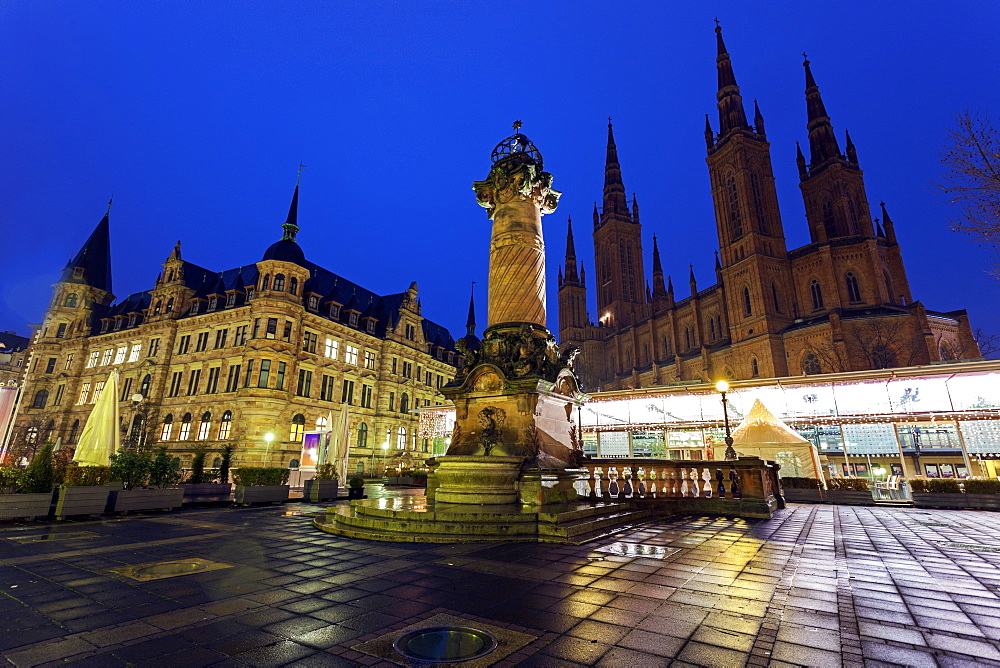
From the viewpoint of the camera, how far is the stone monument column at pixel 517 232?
11.3 m

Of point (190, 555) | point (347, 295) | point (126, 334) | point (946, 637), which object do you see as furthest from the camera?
point (347, 295)

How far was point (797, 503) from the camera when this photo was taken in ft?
57.8

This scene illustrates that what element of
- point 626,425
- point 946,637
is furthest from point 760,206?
point 946,637

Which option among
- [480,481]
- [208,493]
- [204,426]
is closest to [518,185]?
[480,481]

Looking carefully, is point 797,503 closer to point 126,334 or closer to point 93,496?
point 93,496

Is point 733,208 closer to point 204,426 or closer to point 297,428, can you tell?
point 297,428

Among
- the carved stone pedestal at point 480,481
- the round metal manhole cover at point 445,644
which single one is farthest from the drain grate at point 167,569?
the carved stone pedestal at point 480,481

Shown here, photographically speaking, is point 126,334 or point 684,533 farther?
point 126,334

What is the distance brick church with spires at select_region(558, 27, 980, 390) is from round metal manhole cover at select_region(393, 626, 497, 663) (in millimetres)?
49001

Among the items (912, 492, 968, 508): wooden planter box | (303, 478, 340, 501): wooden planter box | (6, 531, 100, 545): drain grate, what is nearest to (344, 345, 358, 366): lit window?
(303, 478, 340, 501): wooden planter box

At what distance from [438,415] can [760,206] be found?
160 ft

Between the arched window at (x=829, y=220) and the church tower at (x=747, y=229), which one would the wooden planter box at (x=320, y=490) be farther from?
the arched window at (x=829, y=220)

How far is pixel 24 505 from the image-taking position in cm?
1017

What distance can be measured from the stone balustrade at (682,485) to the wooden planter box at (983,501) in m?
9.67
